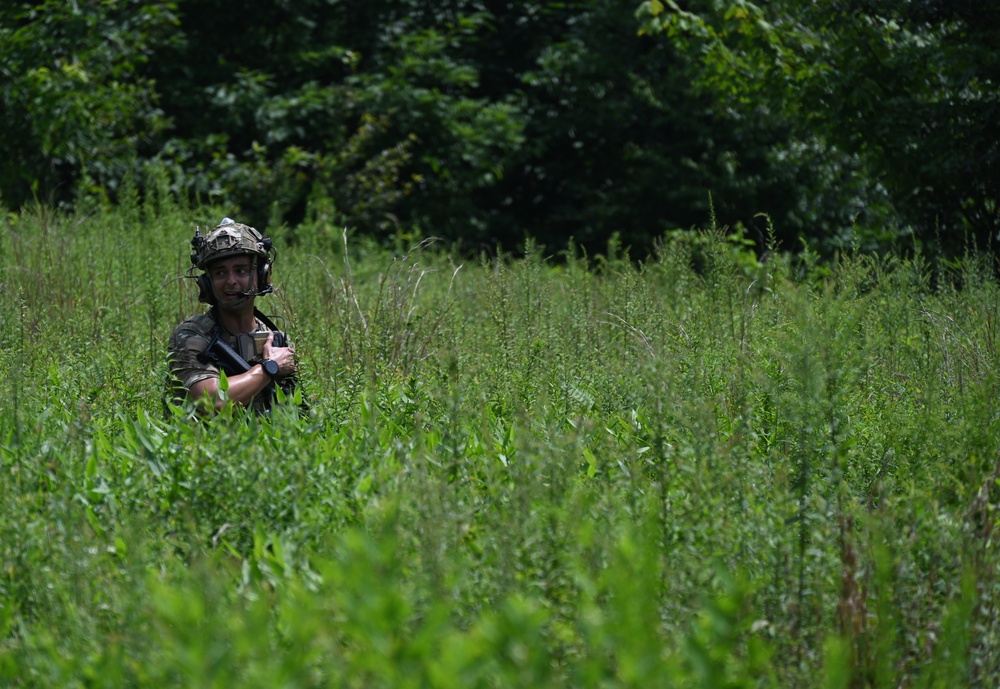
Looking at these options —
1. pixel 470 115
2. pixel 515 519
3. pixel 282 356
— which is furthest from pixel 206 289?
pixel 470 115

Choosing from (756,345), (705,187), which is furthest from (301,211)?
(756,345)


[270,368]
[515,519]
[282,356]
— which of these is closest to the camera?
[515,519]

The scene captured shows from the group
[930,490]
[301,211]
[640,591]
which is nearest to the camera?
[640,591]

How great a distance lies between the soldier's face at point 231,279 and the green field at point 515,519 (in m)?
0.48

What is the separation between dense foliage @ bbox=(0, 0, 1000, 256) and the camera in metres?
10.1

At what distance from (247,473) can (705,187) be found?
12.9 meters

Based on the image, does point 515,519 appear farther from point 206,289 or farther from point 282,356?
point 206,289

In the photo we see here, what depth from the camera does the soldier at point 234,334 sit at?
4.91m

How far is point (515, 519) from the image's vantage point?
3.08m

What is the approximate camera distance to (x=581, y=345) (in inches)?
241

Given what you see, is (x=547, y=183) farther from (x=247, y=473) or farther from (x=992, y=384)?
(x=247, y=473)

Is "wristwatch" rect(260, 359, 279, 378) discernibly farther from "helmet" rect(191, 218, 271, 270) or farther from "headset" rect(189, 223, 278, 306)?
"helmet" rect(191, 218, 271, 270)

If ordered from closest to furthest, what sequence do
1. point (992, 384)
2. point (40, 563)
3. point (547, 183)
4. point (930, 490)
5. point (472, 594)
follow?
1. point (472, 594)
2. point (40, 563)
3. point (930, 490)
4. point (992, 384)
5. point (547, 183)

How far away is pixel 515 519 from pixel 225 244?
2548mm
